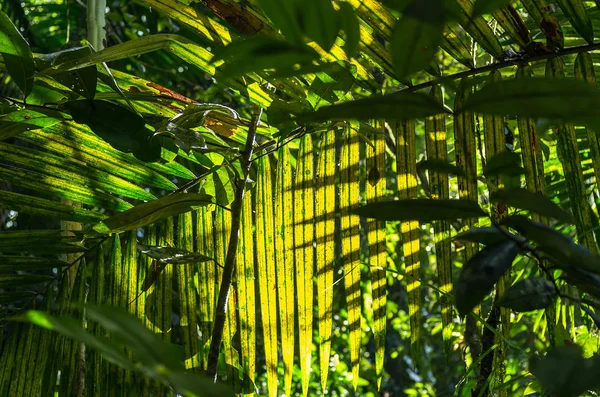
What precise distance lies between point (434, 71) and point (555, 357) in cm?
49

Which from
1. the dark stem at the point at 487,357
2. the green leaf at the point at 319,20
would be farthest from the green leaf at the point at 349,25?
the dark stem at the point at 487,357

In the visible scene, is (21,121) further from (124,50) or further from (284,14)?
(284,14)

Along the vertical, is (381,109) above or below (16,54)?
below

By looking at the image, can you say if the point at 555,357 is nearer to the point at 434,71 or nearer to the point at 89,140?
the point at 434,71

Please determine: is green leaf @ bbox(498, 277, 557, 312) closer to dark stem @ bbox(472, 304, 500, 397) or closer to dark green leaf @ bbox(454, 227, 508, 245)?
dark green leaf @ bbox(454, 227, 508, 245)

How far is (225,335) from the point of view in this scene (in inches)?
36.7

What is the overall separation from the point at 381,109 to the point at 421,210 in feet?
0.25

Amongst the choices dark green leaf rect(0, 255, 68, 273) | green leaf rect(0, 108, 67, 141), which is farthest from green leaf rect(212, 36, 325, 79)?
dark green leaf rect(0, 255, 68, 273)

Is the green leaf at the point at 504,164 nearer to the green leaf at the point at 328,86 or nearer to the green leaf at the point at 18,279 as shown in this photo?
the green leaf at the point at 328,86

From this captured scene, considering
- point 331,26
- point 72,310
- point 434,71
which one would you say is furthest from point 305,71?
point 72,310

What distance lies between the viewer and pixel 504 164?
370 millimetres

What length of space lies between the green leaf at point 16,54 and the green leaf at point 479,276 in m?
0.50

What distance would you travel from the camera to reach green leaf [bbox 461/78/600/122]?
0.95ft

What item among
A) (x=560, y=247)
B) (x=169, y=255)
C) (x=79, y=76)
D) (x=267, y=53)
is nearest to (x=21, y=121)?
(x=79, y=76)
